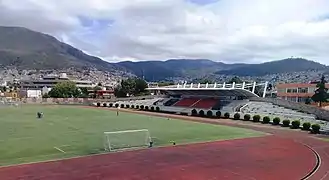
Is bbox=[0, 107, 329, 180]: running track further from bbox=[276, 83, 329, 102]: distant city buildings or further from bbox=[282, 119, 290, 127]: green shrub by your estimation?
bbox=[276, 83, 329, 102]: distant city buildings

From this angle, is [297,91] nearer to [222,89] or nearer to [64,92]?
[222,89]

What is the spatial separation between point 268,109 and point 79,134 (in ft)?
99.2

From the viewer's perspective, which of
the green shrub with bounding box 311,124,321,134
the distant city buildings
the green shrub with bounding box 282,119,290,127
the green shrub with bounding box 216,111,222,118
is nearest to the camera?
the green shrub with bounding box 311,124,321,134

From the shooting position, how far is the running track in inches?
649

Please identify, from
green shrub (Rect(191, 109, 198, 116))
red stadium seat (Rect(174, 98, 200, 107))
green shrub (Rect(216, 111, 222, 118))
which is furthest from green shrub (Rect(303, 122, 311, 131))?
red stadium seat (Rect(174, 98, 200, 107))

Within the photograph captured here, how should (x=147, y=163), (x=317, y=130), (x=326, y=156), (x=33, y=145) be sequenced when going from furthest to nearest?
(x=317, y=130) → (x=33, y=145) → (x=326, y=156) → (x=147, y=163)

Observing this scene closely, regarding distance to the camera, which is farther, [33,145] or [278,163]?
[33,145]

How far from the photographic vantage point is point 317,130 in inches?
1318

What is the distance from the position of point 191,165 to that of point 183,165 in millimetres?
439

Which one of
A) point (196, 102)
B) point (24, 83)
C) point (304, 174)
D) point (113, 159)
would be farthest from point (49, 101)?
point (24, 83)

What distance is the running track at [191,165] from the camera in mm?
16484

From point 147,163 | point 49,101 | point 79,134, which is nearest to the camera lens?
point 147,163

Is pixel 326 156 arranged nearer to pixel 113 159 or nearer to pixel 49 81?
pixel 113 159

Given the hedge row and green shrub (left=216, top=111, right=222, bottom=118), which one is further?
green shrub (left=216, top=111, right=222, bottom=118)
